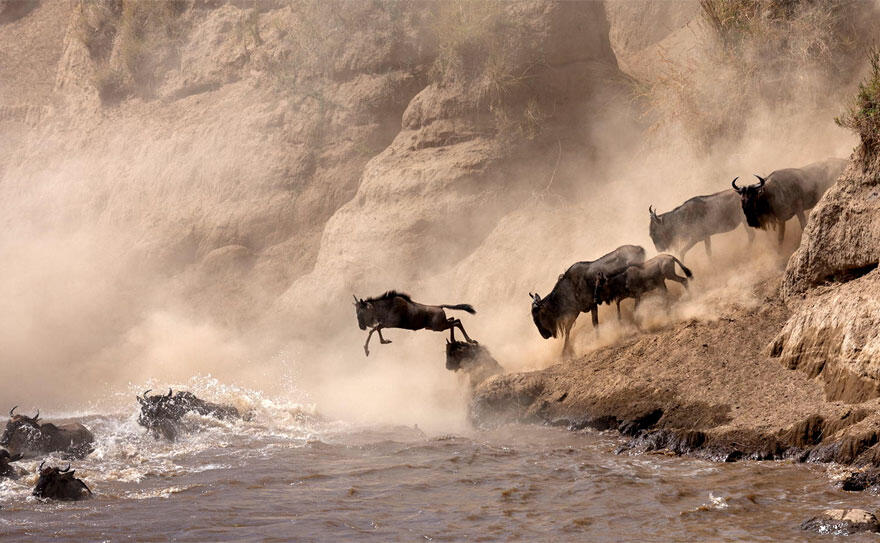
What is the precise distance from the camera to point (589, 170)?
17234 millimetres

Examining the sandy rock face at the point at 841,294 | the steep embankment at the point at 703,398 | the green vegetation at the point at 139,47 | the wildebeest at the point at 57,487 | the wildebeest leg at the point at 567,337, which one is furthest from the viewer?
the green vegetation at the point at 139,47

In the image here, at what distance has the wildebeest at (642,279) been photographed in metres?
11.7

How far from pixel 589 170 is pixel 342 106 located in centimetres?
527

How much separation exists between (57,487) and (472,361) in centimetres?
577

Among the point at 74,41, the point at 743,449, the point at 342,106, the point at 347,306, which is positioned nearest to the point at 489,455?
the point at 743,449

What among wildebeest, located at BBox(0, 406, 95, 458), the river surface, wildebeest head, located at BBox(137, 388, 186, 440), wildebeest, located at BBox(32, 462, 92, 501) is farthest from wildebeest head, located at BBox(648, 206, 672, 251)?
wildebeest, located at BBox(32, 462, 92, 501)

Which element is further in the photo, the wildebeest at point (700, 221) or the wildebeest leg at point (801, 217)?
the wildebeest at point (700, 221)

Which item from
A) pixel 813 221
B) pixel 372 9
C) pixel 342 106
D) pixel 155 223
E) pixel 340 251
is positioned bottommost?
pixel 813 221

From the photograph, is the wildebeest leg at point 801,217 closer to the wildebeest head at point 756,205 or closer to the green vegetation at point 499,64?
the wildebeest head at point 756,205

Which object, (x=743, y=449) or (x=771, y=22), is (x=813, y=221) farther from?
(x=771, y=22)

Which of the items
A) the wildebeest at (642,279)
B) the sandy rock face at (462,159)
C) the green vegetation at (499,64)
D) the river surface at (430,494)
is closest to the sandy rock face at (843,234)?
the wildebeest at (642,279)

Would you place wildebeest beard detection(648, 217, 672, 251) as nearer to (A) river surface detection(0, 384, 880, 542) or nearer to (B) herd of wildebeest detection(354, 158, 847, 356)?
(B) herd of wildebeest detection(354, 158, 847, 356)

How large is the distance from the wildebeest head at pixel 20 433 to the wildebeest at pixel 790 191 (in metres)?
8.48

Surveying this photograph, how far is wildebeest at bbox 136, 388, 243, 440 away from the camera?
11.8m
